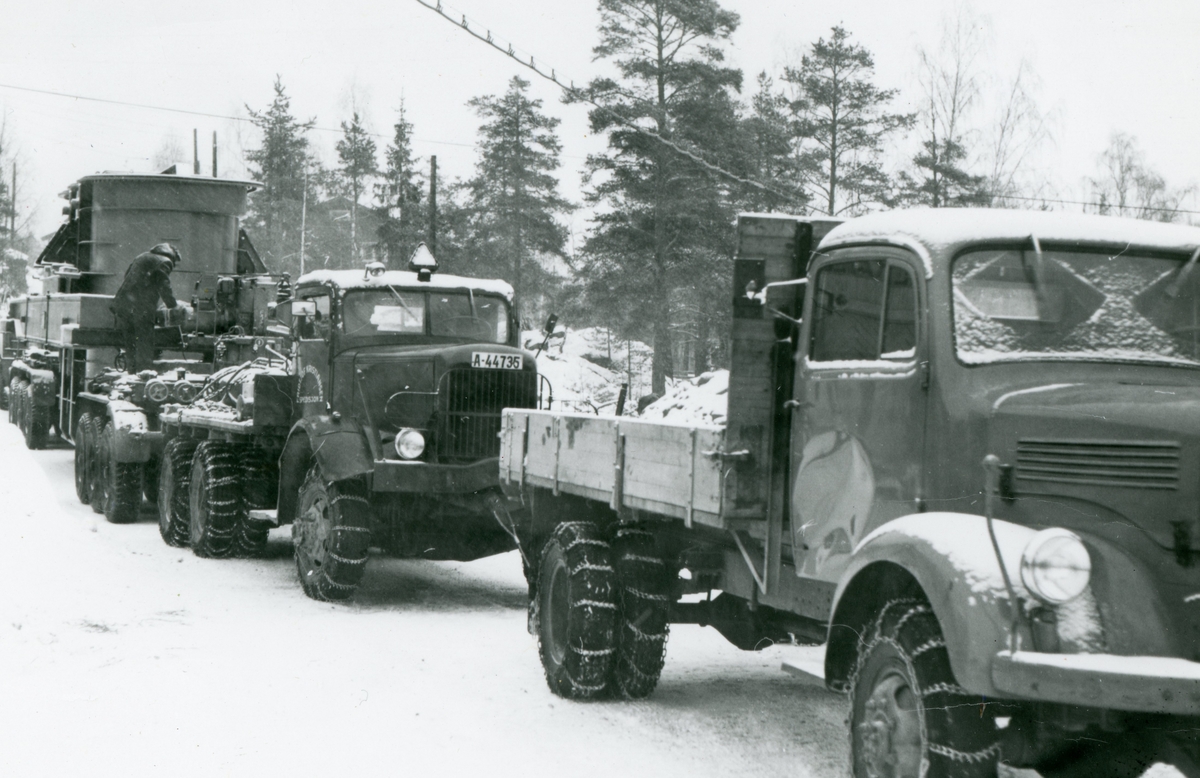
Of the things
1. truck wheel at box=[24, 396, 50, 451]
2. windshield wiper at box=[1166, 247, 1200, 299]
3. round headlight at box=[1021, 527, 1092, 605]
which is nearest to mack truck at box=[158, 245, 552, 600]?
windshield wiper at box=[1166, 247, 1200, 299]

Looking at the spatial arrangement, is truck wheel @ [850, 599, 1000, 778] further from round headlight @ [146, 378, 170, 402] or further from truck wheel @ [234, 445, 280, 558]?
round headlight @ [146, 378, 170, 402]

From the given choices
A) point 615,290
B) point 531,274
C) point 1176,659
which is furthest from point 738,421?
point 531,274

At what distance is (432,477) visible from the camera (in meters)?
10.6

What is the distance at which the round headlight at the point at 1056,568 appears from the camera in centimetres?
444

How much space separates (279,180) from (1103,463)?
52.9 m

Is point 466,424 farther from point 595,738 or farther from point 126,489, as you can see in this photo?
point 126,489

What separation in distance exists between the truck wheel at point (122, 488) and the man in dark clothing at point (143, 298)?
5.93 feet

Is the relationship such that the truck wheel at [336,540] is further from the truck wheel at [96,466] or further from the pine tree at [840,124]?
the pine tree at [840,124]

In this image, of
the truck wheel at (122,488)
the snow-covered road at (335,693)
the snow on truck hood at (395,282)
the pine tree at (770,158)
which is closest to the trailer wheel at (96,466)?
the truck wheel at (122,488)

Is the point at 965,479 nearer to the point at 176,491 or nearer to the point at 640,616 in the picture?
the point at 640,616

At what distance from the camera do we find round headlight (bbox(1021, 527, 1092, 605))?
14.6 feet

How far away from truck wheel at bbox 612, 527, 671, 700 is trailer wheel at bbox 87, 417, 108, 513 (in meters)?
9.92

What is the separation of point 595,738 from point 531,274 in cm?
3510

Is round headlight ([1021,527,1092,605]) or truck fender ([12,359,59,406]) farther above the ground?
round headlight ([1021,527,1092,605])
